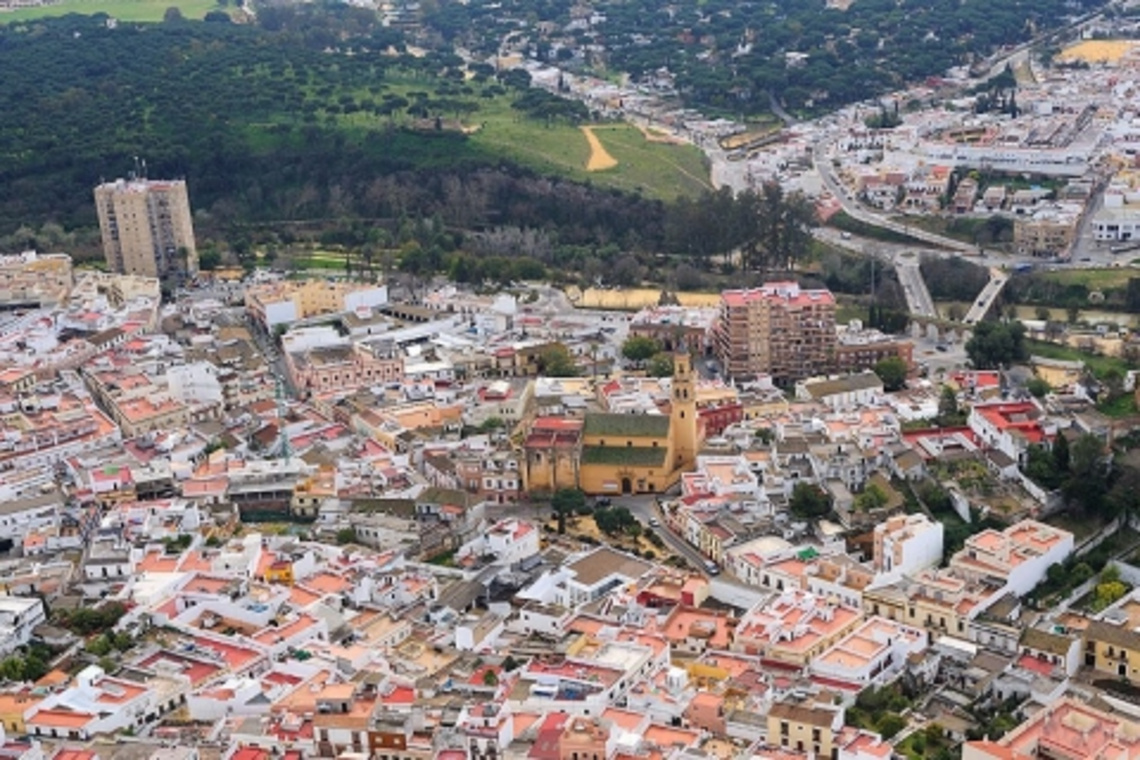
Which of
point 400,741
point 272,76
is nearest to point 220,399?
point 400,741

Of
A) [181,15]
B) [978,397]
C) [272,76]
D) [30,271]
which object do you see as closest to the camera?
[978,397]

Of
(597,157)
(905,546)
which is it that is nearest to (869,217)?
(597,157)

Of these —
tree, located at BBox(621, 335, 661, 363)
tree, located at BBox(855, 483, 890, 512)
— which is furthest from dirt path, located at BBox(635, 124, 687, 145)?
tree, located at BBox(855, 483, 890, 512)

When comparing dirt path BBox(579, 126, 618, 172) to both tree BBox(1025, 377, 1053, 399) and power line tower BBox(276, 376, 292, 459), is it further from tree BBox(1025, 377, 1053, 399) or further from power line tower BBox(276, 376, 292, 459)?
tree BBox(1025, 377, 1053, 399)

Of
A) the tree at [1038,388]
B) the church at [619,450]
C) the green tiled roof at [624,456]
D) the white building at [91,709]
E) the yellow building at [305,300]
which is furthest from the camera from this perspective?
the yellow building at [305,300]

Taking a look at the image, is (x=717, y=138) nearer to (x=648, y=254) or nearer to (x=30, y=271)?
(x=648, y=254)

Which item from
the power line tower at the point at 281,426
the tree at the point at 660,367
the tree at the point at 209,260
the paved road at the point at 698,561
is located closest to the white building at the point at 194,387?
the power line tower at the point at 281,426

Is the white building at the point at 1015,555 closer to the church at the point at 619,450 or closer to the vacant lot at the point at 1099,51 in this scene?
the church at the point at 619,450
